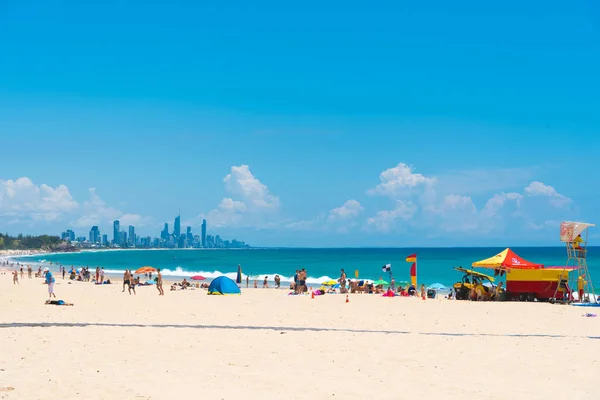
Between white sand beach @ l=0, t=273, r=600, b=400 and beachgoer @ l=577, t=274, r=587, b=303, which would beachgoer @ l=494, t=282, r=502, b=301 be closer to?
beachgoer @ l=577, t=274, r=587, b=303

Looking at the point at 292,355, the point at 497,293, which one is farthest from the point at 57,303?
the point at 497,293

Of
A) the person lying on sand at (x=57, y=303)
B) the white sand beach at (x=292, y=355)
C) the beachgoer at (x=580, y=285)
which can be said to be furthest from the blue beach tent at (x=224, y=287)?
the beachgoer at (x=580, y=285)

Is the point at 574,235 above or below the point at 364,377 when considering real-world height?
above

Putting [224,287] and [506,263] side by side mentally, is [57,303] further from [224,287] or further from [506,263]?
[506,263]

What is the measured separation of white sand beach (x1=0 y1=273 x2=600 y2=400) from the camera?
9.87 meters

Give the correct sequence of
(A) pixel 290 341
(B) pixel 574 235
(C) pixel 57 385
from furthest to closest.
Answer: (B) pixel 574 235 < (A) pixel 290 341 < (C) pixel 57 385

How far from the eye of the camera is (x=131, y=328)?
17.4 meters

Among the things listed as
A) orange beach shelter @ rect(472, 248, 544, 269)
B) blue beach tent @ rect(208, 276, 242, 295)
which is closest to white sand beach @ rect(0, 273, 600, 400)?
orange beach shelter @ rect(472, 248, 544, 269)

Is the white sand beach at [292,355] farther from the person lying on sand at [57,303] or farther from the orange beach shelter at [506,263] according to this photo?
the orange beach shelter at [506,263]

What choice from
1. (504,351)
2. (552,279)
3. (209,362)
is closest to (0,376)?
(209,362)

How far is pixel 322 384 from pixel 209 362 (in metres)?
2.96

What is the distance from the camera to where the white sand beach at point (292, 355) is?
9867 millimetres

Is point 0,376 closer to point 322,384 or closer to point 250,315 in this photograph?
point 322,384

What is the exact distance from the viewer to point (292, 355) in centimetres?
1316
